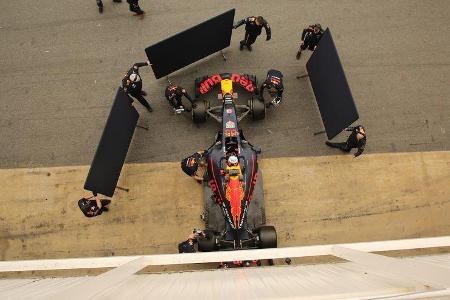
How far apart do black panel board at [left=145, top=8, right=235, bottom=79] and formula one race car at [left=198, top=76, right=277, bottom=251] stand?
1653mm

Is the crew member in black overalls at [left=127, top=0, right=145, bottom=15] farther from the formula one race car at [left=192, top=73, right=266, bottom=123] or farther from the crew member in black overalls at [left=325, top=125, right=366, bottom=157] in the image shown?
the crew member in black overalls at [left=325, top=125, right=366, bottom=157]

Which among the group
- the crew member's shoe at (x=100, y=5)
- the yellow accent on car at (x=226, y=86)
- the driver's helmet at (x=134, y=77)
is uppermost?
the crew member's shoe at (x=100, y=5)

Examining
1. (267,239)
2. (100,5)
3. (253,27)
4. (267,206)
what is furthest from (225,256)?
(100,5)

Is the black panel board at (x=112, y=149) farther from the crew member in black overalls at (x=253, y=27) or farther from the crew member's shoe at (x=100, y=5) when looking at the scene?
the crew member's shoe at (x=100, y=5)

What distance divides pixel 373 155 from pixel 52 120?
634 cm

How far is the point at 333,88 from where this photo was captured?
6.80 meters

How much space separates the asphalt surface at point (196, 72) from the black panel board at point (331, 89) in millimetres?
572

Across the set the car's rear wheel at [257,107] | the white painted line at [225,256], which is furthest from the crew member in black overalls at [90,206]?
the car's rear wheel at [257,107]

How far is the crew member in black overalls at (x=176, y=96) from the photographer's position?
697 centimetres

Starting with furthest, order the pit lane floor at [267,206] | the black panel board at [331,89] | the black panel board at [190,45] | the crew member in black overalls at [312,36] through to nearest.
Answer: the crew member in black overalls at [312,36], the black panel board at [190,45], the pit lane floor at [267,206], the black panel board at [331,89]

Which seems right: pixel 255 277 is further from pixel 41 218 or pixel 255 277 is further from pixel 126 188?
pixel 41 218

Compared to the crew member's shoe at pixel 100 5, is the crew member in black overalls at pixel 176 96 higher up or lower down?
lower down

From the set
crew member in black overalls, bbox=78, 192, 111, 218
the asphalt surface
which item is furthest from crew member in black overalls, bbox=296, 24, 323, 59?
crew member in black overalls, bbox=78, 192, 111, 218

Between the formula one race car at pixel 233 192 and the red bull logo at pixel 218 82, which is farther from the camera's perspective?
the red bull logo at pixel 218 82
